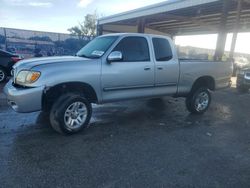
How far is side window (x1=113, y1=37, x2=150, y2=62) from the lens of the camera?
Result: 5.28 metres

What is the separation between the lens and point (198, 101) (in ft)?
22.9

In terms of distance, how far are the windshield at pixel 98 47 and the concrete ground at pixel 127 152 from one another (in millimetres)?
1568

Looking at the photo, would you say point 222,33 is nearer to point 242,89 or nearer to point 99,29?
point 242,89

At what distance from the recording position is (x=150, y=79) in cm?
568

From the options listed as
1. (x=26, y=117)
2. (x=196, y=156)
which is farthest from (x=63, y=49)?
(x=196, y=156)

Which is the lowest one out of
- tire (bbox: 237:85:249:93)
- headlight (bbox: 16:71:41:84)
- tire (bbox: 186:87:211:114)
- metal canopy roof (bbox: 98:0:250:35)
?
tire (bbox: 237:85:249:93)

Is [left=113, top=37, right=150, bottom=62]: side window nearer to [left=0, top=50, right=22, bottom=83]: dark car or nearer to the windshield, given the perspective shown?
the windshield

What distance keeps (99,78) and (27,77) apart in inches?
52.0

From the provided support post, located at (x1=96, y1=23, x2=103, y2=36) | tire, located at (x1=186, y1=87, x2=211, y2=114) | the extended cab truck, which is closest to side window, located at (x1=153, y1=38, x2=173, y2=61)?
the extended cab truck

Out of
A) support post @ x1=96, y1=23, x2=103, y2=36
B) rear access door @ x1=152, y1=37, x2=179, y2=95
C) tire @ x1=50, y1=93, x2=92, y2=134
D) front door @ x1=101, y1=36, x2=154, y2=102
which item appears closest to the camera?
tire @ x1=50, y1=93, x2=92, y2=134

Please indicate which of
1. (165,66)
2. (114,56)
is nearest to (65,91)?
(114,56)

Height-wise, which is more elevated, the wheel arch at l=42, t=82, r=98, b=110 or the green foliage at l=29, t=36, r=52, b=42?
the green foliage at l=29, t=36, r=52, b=42

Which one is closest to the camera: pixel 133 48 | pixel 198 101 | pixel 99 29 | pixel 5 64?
pixel 133 48

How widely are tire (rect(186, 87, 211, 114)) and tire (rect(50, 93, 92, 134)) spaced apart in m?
3.23
